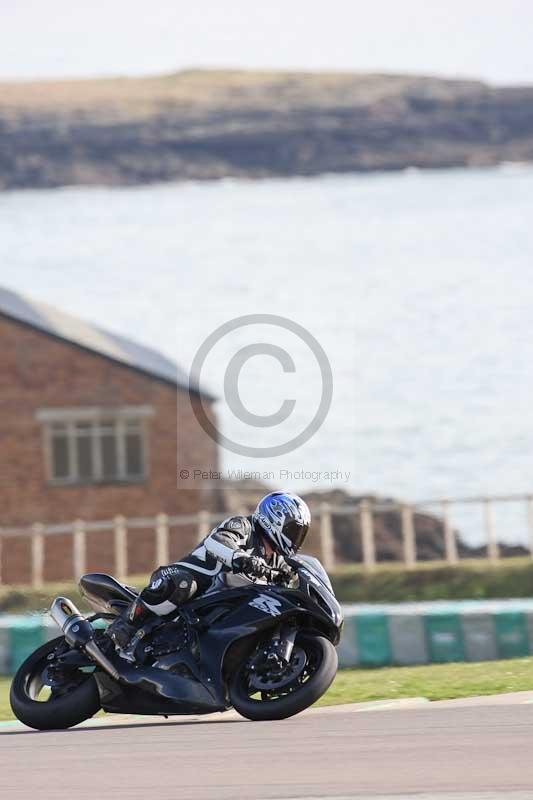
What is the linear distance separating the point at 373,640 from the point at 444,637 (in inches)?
29.8

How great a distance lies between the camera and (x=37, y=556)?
36406mm

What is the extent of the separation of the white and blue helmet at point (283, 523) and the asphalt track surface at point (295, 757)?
110 centimetres

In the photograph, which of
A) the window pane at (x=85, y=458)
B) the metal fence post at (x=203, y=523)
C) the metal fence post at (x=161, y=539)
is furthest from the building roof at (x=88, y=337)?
the metal fence post at (x=161, y=539)

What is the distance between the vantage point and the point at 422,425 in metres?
84.1

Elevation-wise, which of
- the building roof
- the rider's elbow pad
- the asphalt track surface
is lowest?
the asphalt track surface

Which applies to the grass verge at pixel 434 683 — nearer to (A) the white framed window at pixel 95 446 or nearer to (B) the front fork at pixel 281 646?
(B) the front fork at pixel 281 646

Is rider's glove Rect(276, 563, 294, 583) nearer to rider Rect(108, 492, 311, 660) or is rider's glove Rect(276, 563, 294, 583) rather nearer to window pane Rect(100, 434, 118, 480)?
rider Rect(108, 492, 311, 660)

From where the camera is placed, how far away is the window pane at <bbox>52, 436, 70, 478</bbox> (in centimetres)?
3856

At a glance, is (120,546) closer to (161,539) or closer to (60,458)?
(161,539)

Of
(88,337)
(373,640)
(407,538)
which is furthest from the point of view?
(88,337)

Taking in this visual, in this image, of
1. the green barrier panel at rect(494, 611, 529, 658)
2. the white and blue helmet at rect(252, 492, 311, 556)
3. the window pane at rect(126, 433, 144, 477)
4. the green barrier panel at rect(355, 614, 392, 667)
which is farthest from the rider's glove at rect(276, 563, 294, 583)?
the window pane at rect(126, 433, 144, 477)

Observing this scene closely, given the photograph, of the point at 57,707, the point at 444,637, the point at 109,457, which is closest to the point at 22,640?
the point at 444,637

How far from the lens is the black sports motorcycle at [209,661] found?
11.2 meters

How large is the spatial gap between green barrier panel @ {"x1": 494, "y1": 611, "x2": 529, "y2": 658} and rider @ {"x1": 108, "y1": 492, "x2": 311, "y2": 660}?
7.99m
